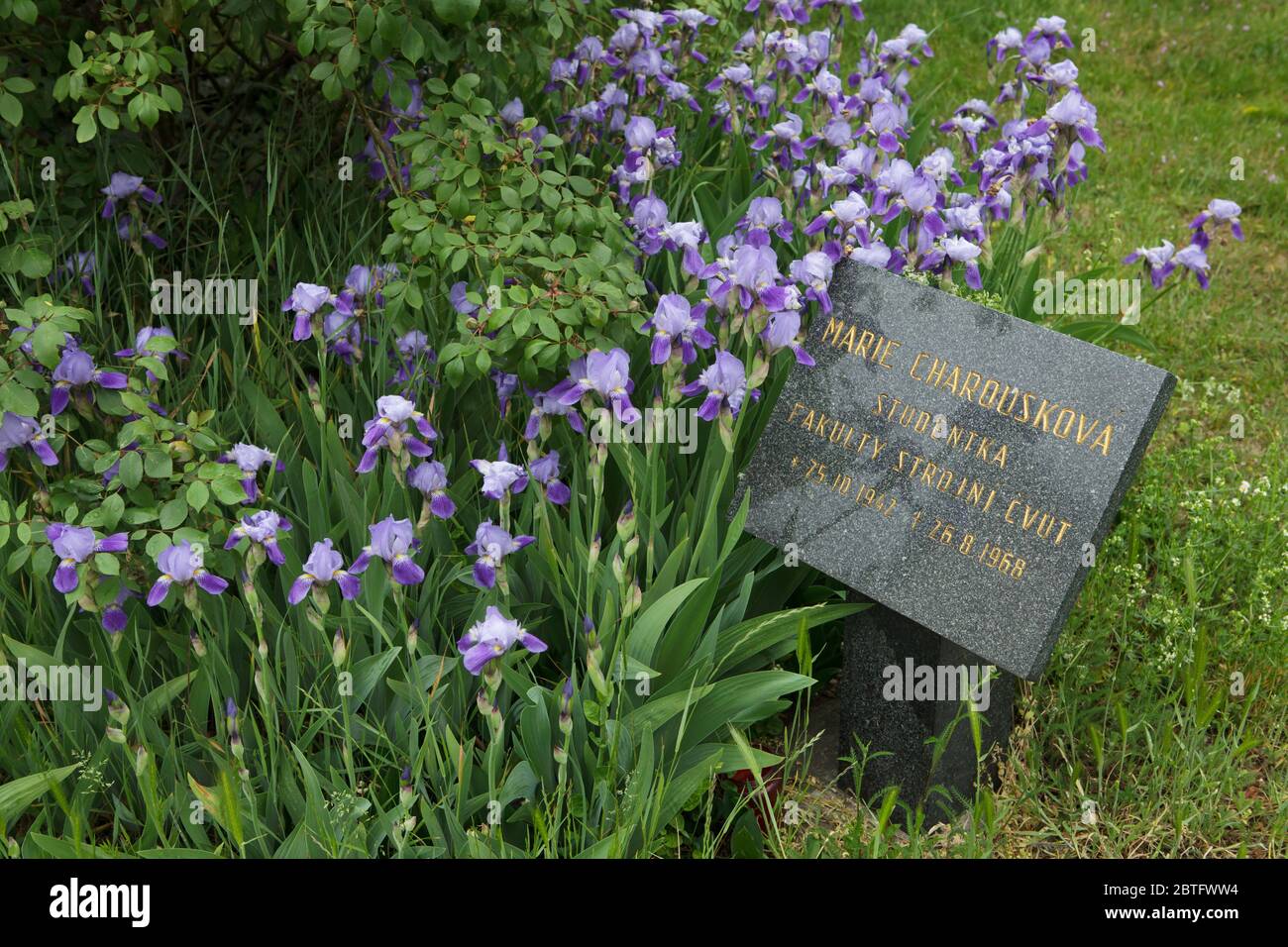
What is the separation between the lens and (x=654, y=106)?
12.2 ft

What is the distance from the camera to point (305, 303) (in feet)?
7.95

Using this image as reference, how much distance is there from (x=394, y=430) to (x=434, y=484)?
16 cm

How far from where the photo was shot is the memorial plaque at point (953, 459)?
2.07m

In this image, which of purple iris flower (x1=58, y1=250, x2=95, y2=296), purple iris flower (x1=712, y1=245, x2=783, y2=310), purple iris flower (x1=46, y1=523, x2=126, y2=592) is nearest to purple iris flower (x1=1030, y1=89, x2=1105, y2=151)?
purple iris flower (x1=712, y1=245, x2=783, y2=310)

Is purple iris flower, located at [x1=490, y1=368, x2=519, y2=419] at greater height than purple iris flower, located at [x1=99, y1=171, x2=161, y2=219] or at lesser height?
lesser

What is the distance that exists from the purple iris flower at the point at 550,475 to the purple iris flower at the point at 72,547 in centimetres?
76

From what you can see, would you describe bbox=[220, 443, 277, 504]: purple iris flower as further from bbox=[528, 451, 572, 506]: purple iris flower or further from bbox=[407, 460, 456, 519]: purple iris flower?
bbox=[528, 451, 572, 506]: purple iris flower

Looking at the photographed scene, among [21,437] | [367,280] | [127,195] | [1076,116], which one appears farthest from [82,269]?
[1076,116]

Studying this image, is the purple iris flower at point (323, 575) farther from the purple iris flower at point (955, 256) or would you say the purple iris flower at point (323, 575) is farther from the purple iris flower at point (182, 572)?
the purple iris flower at point (955, 256)

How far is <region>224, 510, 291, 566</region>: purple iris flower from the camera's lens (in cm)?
197

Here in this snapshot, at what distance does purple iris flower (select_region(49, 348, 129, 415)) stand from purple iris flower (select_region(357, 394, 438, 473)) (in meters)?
0.58
